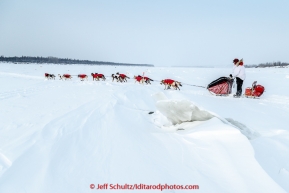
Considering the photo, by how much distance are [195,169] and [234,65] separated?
260 inches

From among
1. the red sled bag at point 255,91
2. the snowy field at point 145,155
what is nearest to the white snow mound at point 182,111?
the snowy field at point 145,155

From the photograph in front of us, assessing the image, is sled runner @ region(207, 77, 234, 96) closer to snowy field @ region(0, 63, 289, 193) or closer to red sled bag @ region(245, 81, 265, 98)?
red sled bag @ region(245, 81, 265, 98)

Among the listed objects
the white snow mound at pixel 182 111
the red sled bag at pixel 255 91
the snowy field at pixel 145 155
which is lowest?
the snowy field at pixel 145 155

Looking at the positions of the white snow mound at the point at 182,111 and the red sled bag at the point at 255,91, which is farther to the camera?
the red sled bag at the point at 255,91

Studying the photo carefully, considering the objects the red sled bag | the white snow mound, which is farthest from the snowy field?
the red sled bag

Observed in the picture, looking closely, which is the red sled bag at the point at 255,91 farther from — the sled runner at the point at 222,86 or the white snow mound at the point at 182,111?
the white snow mound at the point at 182,111

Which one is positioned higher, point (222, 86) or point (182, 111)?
point (222, 86)

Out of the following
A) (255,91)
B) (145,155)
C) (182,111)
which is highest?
(255,91)

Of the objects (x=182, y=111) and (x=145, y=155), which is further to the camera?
(x=182, y=111)

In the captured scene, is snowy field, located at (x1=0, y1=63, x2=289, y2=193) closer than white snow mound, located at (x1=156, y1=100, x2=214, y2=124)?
Yes

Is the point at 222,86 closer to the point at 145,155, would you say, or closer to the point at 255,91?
the point at 255,91

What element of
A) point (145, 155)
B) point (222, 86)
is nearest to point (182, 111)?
point (145, 155)

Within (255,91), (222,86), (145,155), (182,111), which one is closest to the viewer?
(145,155)

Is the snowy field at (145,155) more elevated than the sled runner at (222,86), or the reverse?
the sled runner at (222,86)
